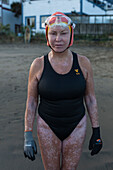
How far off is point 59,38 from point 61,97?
0.45 m

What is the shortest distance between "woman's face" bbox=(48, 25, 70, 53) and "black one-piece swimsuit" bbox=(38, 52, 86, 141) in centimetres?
14

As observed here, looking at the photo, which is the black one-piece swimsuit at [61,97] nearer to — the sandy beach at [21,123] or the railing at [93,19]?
the sandy beach at [21,123]

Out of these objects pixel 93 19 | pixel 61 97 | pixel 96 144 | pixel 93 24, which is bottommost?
pixel 96 144

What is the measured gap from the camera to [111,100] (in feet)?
17.0

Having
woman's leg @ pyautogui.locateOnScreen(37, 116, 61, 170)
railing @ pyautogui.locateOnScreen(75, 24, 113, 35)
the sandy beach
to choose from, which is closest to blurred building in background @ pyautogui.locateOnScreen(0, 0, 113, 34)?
railing @ pyautogui.locateOnScreen(75, 24, 113, 35)

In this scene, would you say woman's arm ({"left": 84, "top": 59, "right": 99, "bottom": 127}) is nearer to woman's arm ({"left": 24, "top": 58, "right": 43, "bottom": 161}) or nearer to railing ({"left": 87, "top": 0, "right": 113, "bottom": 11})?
woman's arm ({"left": 24, "top": 58, "right": 43, "bottom": 161})

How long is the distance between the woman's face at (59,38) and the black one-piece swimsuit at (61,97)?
0.46 ft

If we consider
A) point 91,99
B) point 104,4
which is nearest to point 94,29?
point 104,4

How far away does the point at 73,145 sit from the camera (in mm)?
1703

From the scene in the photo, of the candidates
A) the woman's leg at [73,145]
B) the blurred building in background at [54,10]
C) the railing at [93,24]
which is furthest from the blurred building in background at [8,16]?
the woman's leg at [73,145]

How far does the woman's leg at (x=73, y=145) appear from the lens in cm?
170

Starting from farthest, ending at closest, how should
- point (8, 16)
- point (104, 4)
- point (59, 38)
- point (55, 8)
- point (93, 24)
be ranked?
point (8, 16), point (104, 4), point (55, 8), point (93, 24), point (59, 38)

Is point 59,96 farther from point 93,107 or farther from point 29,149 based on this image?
point 29,149

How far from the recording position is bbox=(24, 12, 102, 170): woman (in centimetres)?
164
